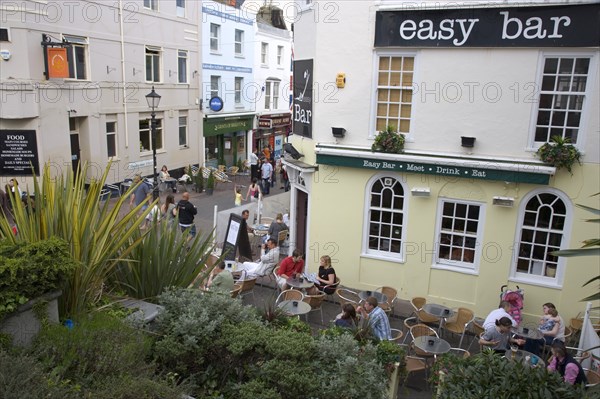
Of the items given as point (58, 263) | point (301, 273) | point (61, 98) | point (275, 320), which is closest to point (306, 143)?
point (301, 273)

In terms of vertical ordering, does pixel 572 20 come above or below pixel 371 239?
above

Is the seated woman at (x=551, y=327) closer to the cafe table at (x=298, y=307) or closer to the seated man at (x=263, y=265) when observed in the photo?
the cafe table at (x=298, y=307)

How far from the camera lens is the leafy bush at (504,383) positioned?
4539mm

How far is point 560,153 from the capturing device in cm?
983

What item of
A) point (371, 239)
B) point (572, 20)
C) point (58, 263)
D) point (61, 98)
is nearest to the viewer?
point (58, 263)

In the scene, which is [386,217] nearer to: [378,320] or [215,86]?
[378,320]

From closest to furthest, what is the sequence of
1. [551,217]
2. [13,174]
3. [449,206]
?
[551,217], [449,206], [13,174]

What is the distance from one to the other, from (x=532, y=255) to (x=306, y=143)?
5.74m

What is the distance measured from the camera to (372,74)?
443 inches

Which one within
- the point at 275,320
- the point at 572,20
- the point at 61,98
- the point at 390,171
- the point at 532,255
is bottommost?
the point at 532,255

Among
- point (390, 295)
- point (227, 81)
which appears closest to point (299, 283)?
point (390, 295)

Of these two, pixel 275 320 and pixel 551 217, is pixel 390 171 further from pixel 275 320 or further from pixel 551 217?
pixel 275 320

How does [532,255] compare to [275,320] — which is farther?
[532,255]

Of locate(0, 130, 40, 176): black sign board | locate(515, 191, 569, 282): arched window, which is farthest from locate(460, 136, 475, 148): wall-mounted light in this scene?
locate(0, 130, 40, 176): black sign board
